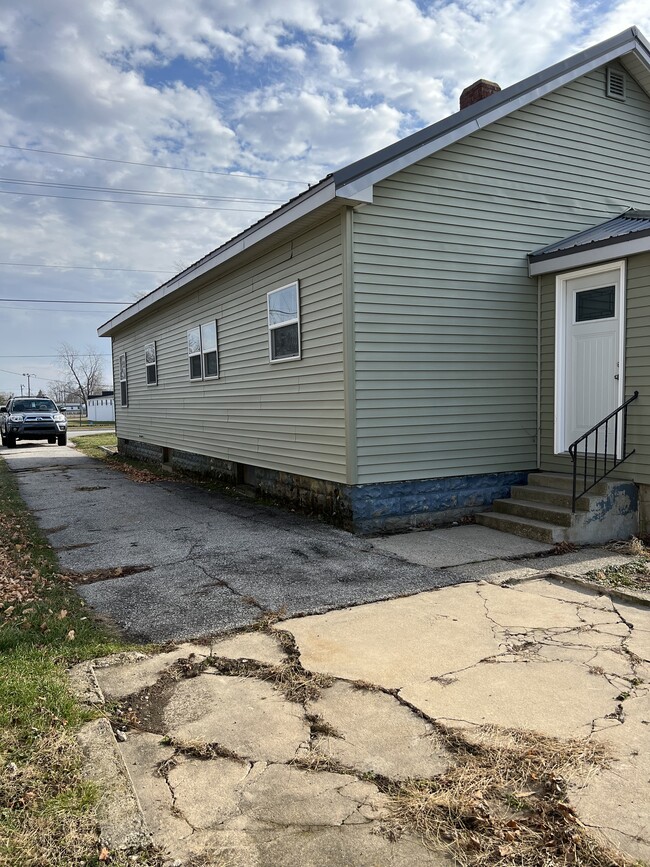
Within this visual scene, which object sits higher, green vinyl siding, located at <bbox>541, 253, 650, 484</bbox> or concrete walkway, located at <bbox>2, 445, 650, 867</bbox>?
green vinyl siding, located at <bbox>541, 253, 650, 484</bbox>

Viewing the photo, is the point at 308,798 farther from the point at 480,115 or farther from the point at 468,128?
the point at 480,115

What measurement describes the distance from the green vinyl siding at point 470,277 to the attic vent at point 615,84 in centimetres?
11

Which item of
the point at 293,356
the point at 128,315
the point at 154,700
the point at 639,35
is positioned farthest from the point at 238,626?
the point at 128,315

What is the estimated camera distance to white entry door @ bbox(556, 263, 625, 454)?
7.36 m

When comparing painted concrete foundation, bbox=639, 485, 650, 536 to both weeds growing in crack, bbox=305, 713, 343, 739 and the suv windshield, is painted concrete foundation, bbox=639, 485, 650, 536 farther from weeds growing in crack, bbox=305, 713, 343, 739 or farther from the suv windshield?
the suv windshield

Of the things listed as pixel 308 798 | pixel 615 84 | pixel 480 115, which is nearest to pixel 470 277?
pixel 480 115

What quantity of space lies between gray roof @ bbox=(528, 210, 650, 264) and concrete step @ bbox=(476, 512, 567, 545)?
3.34 m

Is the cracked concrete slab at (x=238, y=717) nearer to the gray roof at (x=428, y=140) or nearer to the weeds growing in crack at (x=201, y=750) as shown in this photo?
the weeds growing in crack at (x=201, y=750)

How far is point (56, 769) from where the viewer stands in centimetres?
259

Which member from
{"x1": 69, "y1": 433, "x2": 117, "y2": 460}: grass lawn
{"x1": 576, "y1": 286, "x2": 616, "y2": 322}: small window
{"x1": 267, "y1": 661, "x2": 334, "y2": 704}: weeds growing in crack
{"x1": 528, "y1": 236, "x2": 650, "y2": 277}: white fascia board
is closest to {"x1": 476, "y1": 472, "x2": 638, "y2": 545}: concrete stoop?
{"x1": 576, "y1": 286, "x2": 616, "y2": 322}: small window

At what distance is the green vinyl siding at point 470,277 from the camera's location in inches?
285

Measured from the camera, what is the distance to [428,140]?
7125 millimetres

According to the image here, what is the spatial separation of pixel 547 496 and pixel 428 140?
4.45 meters

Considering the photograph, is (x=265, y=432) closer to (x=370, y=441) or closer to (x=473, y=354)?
(x=370, y=441)
